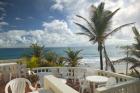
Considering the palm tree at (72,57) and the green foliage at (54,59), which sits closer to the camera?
the green foliage at (54,59)

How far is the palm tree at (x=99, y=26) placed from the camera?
13.5 m

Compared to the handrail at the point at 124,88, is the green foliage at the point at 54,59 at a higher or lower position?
higher

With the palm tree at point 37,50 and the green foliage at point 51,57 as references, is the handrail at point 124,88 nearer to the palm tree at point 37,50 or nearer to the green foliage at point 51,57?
the green foliage at point 51,57

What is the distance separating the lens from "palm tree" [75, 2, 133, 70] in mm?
13531

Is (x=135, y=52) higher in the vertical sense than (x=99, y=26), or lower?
lower

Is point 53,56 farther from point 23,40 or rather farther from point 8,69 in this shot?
point 23,40

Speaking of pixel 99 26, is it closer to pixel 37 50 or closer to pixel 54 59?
→ pixel 54 59

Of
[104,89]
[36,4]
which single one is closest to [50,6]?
[36,4]

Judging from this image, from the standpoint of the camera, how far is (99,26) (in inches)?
533

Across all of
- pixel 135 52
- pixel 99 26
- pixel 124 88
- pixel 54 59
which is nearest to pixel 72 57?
pixel 54 59

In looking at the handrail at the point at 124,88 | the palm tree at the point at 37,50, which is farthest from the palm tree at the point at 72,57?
the handrail at the point at 124,88

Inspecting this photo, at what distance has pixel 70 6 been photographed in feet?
140

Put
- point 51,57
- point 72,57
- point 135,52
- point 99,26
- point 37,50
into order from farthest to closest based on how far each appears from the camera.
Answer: point 99,26
point 37,50
point 72,57
point 51,57
point 135,52

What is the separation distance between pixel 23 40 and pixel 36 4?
9.48m
